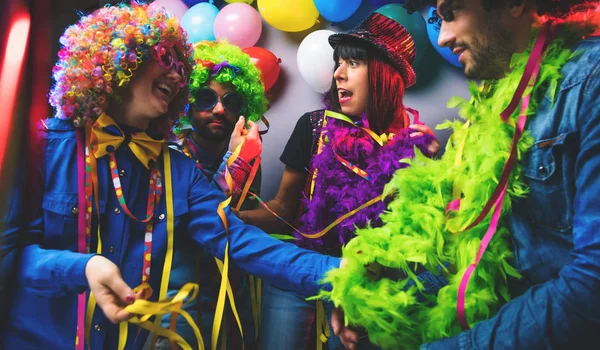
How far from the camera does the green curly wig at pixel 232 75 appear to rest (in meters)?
2.41

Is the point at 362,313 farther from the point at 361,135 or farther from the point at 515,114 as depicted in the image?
the point at 361,135

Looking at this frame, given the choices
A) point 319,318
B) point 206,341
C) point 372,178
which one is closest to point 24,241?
point 206,341

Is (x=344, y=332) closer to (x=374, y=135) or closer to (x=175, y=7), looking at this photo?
(x=374, y=135)

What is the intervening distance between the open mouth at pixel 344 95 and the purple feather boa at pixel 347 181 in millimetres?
119

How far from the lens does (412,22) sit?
2240mm

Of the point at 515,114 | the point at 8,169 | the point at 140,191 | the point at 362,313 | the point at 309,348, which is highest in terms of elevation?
the point at 515,114

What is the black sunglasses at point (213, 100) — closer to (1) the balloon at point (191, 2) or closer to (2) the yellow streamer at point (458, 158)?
(1) the balloon at point (191, 2)

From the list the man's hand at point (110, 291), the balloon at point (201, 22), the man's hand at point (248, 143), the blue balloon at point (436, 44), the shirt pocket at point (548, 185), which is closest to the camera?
the shirt pocket at point (548, 185)

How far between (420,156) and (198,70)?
1.43 m

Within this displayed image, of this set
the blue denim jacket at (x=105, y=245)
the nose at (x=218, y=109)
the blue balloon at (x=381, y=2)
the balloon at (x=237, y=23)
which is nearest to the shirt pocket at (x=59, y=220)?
the blue denim jacket at (x=105, y=245)

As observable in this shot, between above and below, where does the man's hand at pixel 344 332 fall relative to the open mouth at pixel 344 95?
below

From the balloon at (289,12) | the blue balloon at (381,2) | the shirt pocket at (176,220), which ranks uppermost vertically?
the blue balloon at (381,2)

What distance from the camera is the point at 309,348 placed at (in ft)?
6.68

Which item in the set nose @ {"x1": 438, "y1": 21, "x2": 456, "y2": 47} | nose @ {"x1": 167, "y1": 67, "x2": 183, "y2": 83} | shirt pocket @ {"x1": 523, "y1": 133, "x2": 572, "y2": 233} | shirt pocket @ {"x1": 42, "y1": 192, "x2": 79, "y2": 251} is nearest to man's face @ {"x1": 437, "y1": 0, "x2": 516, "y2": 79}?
nose @ {"x1": 438, "y1": 21, "x2": 456, "y2": 47}
